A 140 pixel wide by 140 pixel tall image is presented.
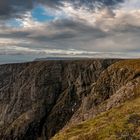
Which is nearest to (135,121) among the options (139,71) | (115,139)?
(115,139)

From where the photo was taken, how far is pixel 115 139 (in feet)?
183

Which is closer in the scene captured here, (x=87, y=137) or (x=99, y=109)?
(x=87, y=137)

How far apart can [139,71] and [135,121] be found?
452 ft

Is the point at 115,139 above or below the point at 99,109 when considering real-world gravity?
above

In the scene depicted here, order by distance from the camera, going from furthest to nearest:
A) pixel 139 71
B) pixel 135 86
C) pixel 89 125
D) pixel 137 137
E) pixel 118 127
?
pixel 139 71, pixel 135 86, pixel 89 125, pixel 118 127, pixel 137 137

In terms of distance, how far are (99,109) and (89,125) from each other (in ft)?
275

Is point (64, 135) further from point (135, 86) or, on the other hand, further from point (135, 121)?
point (135, 86)

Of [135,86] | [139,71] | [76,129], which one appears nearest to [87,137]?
[76,129]

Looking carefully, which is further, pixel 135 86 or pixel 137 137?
pixel 135 86

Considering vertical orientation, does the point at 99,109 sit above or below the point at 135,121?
below

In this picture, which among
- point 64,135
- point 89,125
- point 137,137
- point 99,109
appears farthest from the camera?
point 99,109

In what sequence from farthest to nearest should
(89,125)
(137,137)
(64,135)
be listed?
(89,125)
(64,135)
(137,137)

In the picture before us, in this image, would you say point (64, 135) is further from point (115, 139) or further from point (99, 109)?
point (99, 109)

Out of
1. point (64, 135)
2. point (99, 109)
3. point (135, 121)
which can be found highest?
point (135, 121)
